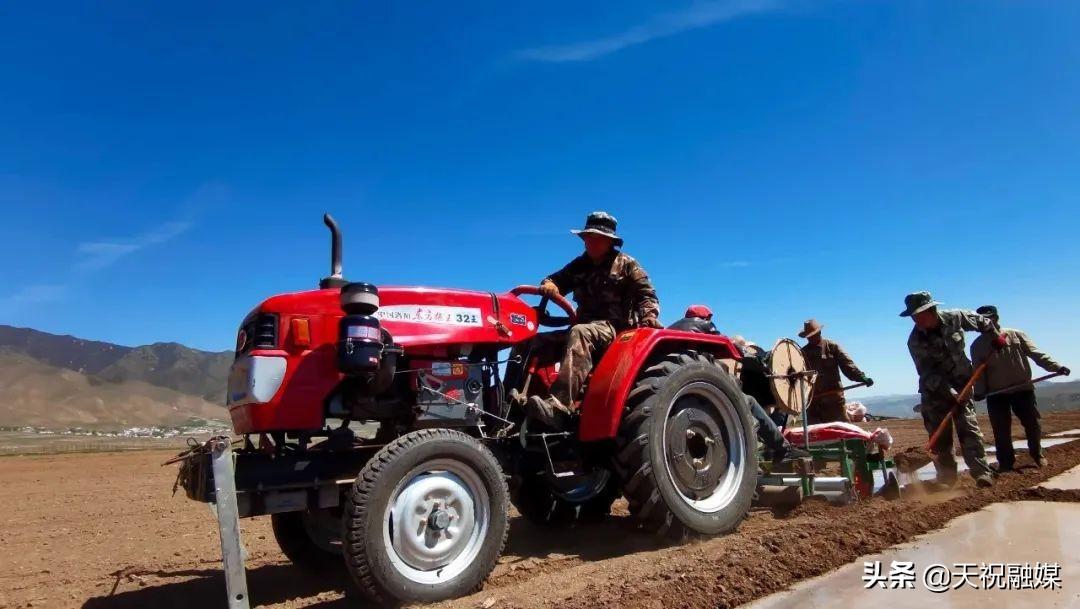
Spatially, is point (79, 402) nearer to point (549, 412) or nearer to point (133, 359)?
point (133, 359)

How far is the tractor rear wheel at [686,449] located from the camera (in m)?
3.90

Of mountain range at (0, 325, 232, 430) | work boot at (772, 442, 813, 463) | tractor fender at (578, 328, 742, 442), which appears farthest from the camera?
mountain range at (0, 325, 232, 430)

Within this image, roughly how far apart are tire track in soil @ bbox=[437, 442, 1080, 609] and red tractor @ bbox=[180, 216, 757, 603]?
278mm

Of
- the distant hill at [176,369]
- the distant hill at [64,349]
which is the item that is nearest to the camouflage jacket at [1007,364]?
the distant hill at [176,369]

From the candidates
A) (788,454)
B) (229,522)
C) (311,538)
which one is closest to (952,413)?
(788,454)

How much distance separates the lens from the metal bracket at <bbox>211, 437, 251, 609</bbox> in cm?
259

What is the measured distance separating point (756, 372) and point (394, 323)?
11.8 ft

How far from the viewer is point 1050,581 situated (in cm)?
285

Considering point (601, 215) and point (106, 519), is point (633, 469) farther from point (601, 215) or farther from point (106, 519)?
point (106, 519)

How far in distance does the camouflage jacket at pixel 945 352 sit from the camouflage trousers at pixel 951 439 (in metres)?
0.12

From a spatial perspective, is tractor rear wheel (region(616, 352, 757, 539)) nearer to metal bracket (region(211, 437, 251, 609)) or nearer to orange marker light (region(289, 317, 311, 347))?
orange marker light (region(289, 317, 311, 347))

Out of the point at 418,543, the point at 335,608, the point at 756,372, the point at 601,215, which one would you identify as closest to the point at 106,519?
the point at 335,608

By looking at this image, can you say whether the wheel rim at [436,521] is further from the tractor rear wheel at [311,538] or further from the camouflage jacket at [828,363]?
the camouflage jacket at [828,363]

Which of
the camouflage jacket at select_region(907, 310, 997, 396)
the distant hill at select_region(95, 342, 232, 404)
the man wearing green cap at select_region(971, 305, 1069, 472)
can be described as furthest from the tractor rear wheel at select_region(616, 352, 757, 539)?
the distant hill at select_region(95, 342, 232, 404)
